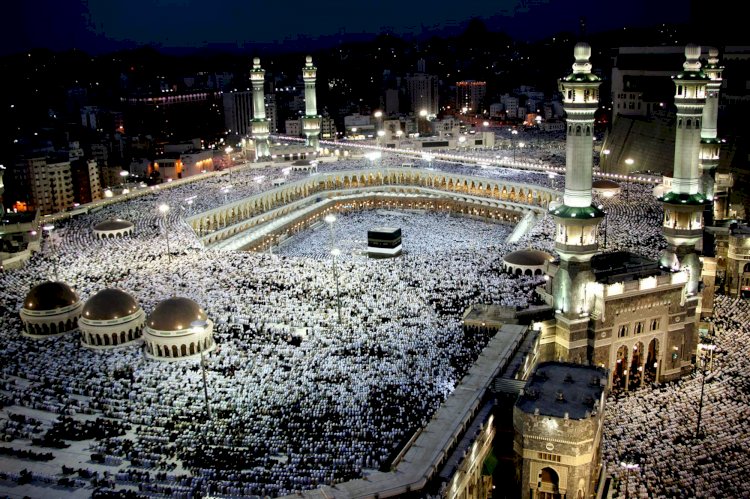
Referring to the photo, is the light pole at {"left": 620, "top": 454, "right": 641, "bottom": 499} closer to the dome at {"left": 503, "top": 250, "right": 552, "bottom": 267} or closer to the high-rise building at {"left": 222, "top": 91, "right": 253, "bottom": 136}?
the dome at {"left": 503, "top": 250, "right": 552, "bottom": 267}

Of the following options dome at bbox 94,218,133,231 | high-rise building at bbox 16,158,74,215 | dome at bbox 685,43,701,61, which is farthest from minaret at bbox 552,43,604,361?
high-rise building at bbox 16,158,74,215

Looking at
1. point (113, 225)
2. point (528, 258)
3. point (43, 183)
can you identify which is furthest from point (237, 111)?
point (528, 258)

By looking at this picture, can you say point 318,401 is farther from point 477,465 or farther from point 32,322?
point 32,322

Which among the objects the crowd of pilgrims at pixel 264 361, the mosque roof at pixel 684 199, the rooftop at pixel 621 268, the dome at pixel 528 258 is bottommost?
the crowd of pilgrims at pixel 264 361

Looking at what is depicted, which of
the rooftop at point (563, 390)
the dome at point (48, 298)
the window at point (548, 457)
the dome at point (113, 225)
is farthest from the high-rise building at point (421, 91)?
Answer: the window at point (548, 457)

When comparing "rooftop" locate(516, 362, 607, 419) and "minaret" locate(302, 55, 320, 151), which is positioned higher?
"minaret" locate(302, 55, 320, 151)

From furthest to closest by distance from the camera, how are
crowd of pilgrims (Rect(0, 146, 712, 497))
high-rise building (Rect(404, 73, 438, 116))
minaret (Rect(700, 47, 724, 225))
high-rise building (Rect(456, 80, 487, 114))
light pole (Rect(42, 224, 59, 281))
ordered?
high-rise building (Rect(456, 80, 487, 114))
high-rise building (Rect(404, 73, 438, 116))
minaret (Rect(700, 47, 724, 225))
light pole (Rect(42, 224, 59, 281))
crowd of pilgrims (Rect(0, 146, 712, 497))

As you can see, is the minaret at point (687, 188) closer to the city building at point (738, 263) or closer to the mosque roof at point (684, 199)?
the mosque roof at point (684, 199)
